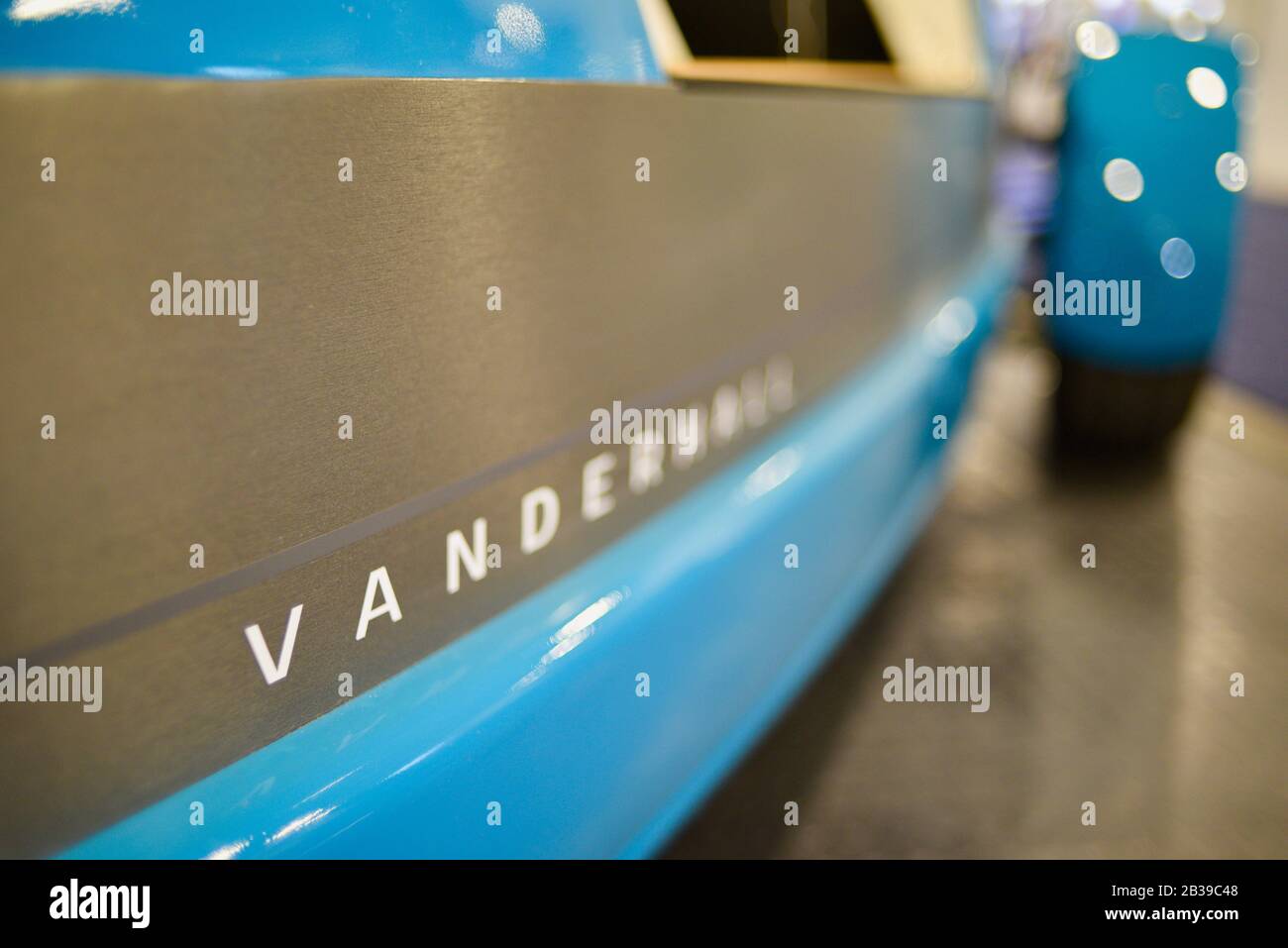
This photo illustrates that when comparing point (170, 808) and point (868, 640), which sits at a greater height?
point (170, 808)

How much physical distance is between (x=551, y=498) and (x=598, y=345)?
151mm

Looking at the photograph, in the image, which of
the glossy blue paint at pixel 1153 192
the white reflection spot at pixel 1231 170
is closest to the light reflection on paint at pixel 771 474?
the glossy blue paint at pixel 1153 192

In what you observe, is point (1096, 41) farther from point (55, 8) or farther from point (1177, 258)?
point (55, 8)

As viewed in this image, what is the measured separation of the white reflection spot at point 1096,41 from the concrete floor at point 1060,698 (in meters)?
1.09

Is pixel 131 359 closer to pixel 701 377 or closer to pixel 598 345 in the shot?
pixel 598 345

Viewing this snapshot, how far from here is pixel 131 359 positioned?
23.1 inches

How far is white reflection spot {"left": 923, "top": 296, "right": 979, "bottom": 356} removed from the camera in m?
1.94

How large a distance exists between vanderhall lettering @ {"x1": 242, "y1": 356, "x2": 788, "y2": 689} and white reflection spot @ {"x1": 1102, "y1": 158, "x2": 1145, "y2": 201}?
1.53 m

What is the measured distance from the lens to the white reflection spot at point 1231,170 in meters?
2.46

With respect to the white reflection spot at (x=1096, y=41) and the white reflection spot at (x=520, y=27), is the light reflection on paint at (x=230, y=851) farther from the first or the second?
the white reflection spot at (x=1096, y=41)
